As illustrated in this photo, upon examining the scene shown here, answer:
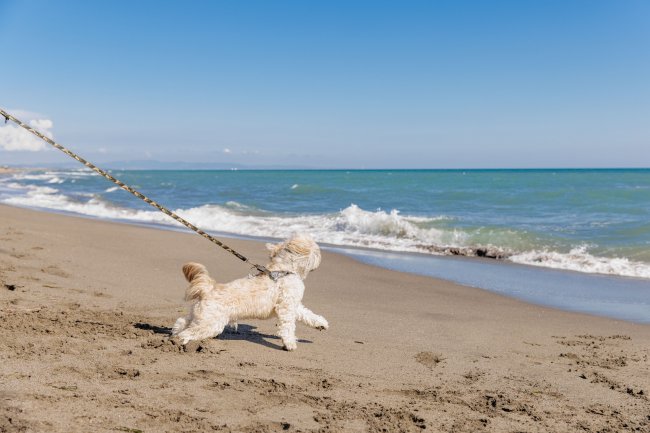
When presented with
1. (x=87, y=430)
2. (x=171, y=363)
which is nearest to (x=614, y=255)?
(x=171, y=363)

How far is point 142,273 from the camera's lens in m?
8.59

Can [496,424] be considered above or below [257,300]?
below

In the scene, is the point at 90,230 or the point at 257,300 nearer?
the point at 257,300

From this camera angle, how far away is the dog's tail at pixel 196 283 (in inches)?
198

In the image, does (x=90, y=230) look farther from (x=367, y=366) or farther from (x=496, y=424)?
(x=496, y=424)

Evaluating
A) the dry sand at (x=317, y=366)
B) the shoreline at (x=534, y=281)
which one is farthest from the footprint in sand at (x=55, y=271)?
the shoreline at (x=534, y=281)

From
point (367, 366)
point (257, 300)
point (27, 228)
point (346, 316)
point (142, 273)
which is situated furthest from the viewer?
point (27, 228)

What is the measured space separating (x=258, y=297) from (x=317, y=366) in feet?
3.08

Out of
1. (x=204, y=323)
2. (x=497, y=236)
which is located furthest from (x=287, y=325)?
(x=497, y=236)

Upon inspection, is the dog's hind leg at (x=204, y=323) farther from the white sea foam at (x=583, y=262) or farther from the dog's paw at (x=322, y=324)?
the white sea foam at (x=583, y=262)

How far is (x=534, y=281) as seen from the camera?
33.3 feet

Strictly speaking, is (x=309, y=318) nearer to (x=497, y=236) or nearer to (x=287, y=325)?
(x=287, y=325)

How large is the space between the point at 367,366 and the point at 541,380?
1.47 meters

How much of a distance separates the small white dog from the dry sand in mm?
200
